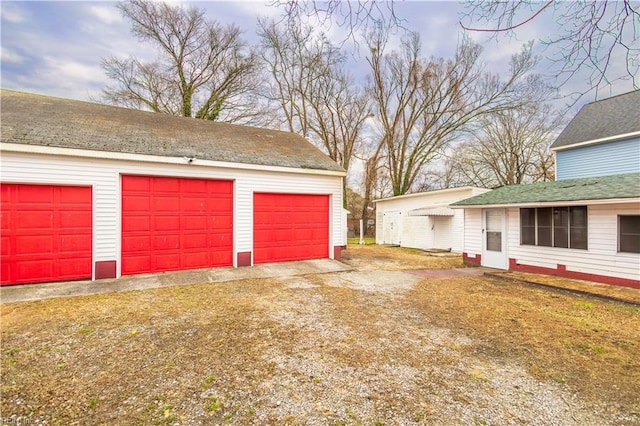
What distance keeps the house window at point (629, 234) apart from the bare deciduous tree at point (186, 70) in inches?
746

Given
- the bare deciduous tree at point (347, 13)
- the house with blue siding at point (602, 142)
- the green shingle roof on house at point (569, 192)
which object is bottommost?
the green shingle roof on house at point (569, 192)

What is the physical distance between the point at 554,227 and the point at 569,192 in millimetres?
1028

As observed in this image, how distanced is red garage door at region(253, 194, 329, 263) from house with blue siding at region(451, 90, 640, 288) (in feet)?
16.7

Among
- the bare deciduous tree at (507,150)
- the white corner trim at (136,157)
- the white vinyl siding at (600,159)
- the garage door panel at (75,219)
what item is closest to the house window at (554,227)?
the white vinyl siding at (600,159)

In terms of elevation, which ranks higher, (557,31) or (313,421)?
(557,31)

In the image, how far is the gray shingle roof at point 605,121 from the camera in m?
11.5

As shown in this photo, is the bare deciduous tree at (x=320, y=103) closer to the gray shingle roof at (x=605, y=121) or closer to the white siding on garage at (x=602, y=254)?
the gray shingle roof at (x=605, y=121)

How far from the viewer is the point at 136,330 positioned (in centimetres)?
428

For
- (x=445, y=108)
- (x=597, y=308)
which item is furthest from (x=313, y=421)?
(x=445, y=108)

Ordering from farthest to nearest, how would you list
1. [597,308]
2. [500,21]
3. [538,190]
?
[538,190] < [597,308] < [500,21]

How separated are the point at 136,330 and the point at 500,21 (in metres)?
5.83

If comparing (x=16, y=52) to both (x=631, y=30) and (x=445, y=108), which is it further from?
(x=445, y=108)

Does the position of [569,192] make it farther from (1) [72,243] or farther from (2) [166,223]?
(1) [72,243]

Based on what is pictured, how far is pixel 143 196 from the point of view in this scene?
302 inches
